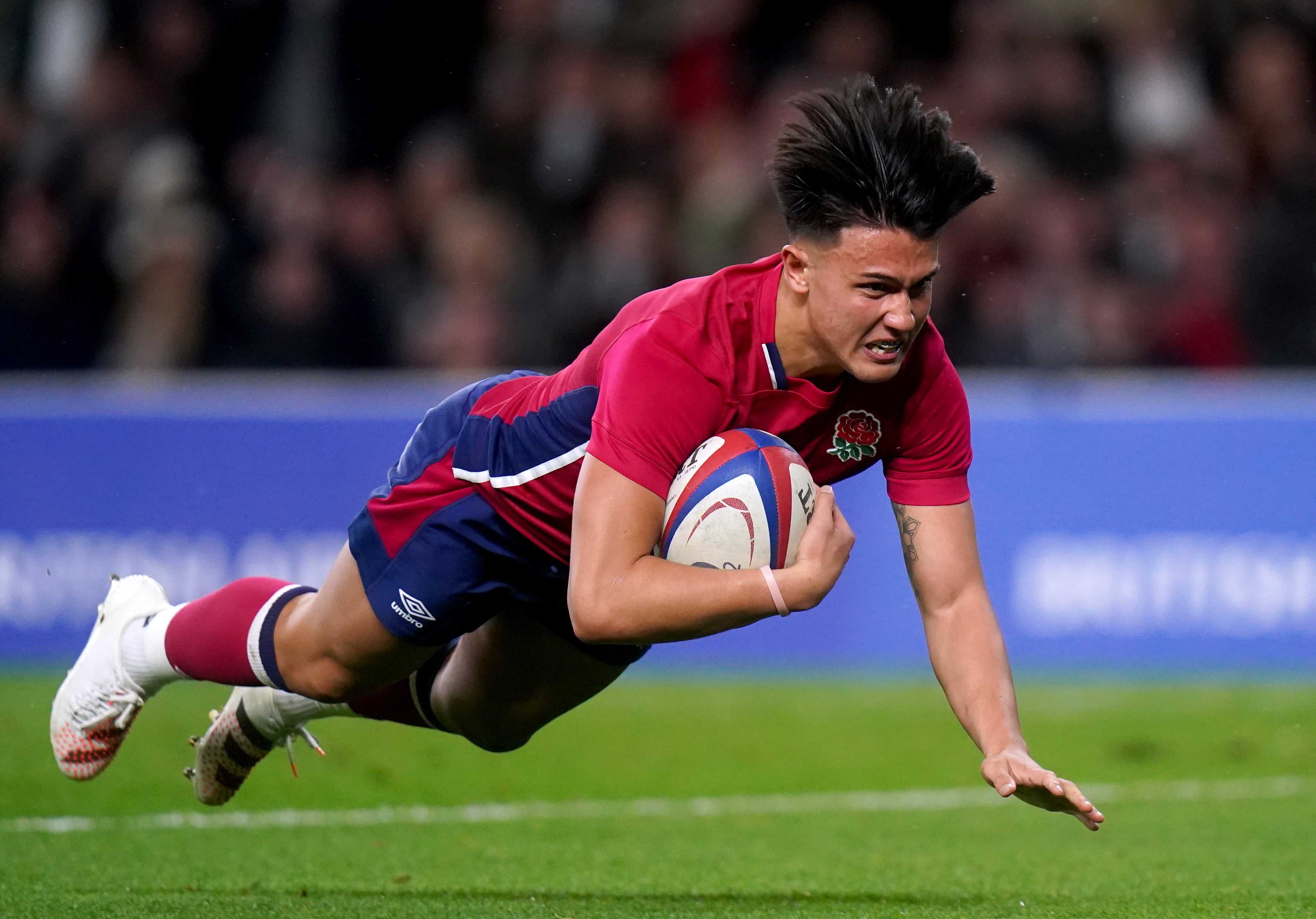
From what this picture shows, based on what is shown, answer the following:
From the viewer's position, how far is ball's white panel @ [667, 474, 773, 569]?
441 cm

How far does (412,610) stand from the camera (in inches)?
199

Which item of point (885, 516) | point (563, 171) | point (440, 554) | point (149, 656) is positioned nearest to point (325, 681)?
point (440, 554)

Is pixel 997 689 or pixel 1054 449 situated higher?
pixel 997 689

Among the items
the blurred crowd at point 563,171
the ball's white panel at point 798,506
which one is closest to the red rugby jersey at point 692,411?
the ball's white panel at point 798,506

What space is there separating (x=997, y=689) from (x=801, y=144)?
4.92 feet

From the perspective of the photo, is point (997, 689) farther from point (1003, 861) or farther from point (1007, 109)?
point (1007, 109)

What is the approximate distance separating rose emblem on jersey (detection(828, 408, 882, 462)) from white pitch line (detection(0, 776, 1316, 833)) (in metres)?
2.05

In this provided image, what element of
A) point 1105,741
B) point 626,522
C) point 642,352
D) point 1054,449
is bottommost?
point 1105,741

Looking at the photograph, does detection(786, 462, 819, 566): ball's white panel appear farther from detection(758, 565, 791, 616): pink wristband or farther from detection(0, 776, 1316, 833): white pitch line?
detection(0, 776, 1316, 833): white pitch line

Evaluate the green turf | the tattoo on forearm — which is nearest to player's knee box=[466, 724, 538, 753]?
the green turf

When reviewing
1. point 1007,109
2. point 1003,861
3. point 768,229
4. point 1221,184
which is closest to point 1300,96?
point 1221,184

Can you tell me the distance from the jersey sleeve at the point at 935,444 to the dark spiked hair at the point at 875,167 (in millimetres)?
602

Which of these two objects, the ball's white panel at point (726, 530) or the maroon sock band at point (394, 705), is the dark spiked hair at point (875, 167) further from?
the maroon sock band at point (394, 705)

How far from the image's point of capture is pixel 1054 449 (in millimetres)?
10398
